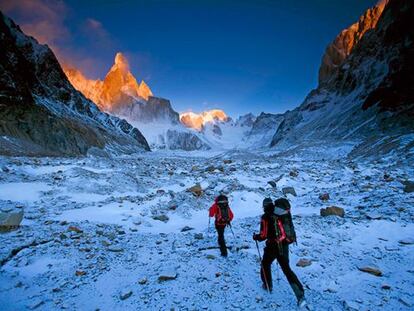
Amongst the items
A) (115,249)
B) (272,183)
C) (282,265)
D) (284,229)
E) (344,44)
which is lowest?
(115,249)

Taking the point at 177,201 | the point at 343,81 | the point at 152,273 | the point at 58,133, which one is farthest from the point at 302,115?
the point at 152,273

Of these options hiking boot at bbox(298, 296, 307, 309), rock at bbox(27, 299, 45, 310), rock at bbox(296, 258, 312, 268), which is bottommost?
rock at bbox(27, 299, 45, 310)

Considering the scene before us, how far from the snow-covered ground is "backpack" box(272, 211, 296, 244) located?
52.2 inches

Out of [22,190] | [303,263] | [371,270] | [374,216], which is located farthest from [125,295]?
[22,190]

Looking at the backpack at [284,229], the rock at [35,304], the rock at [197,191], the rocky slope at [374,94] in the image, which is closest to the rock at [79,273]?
the rock at [35,304]

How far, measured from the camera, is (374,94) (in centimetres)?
5712

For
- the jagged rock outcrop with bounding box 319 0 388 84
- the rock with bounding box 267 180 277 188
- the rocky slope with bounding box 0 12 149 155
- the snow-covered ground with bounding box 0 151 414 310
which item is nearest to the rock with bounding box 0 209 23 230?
the snow-covered ground with bounding box 0 151 414 310

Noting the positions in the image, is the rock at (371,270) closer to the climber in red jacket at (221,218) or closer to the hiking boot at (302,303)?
the hiking boot at (302,303)

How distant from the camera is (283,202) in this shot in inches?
215

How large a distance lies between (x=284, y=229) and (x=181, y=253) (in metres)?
3.72

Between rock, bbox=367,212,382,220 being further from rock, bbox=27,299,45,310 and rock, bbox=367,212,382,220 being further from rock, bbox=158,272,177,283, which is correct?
rock, bbox=27,299,45,310

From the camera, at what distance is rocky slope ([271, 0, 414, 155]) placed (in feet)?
134

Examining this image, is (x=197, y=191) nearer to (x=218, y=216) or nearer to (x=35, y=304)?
(x=218, y=216)

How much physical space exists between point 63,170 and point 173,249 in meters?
13.6
